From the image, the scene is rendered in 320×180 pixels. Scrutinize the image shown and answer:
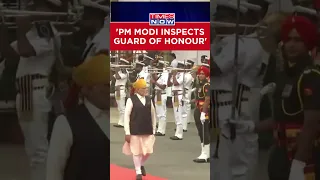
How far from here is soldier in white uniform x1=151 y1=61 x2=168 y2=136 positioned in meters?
3.94

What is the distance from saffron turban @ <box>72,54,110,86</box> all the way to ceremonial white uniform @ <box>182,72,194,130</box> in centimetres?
59

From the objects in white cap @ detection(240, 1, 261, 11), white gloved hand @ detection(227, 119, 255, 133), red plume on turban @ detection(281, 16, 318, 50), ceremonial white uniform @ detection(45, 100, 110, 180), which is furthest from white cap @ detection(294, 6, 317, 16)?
ceremonial white uniform @ detection(45, 100, 110, 180)

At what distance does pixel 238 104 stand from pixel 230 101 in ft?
0.22

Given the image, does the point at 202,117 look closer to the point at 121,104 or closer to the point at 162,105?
the point at 162,105

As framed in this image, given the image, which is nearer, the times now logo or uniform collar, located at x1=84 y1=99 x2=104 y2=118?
the times now logo

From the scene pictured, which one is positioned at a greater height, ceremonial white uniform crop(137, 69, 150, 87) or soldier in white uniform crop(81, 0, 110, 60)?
soldier in white uniform crop(81, 0, 110, 60)

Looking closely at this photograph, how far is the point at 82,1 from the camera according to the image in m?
3.93

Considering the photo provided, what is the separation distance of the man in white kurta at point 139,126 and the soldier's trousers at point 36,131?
621mm

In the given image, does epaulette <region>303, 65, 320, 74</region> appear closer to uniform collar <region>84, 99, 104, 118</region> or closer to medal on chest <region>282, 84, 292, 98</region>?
medal on chest <region>282, 84, 292, 98</region>

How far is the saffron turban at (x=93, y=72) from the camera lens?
3943 mm

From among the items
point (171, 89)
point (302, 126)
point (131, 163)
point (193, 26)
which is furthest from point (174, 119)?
point (302, 126)

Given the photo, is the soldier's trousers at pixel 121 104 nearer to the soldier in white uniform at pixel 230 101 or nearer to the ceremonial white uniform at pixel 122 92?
the ceremonial white uniform at pixel 122 92

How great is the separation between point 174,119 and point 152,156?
0.33 metres

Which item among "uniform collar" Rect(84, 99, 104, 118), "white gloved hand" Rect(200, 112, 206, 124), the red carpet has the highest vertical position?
"uniform collar" Rect(84, 99, 104, 118)
